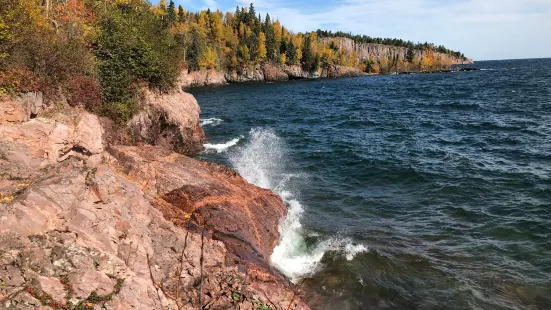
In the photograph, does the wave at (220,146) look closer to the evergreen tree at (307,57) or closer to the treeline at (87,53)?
the treeline at (87,53)

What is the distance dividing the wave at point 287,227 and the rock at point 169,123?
3.34 metres

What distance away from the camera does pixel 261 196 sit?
41.4ft

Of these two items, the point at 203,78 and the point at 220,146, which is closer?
the point at 220,146

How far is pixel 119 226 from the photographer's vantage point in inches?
275

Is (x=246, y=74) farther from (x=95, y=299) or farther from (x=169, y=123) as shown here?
(x=95, y=299)

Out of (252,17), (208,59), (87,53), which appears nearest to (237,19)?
(252,17)

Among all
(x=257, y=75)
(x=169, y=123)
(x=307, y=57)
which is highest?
(x=307, y=57)

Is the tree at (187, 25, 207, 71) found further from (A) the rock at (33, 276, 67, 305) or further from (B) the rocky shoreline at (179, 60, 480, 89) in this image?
(A) the rock at (33, 276, 67, 305)

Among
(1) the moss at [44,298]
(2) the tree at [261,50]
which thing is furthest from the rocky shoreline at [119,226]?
(2) the tree at [261,50]

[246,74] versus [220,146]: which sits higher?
[246,74]

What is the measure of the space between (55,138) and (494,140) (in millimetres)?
27865

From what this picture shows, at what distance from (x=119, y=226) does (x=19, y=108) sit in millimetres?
6310

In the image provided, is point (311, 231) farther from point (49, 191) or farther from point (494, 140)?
point (494, 140)

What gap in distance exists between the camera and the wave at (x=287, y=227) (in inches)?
444
